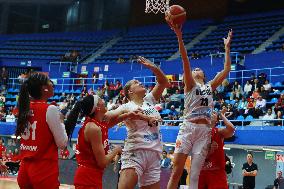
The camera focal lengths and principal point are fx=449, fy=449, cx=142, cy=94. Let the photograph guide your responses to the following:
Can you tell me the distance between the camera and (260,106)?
1549 cm

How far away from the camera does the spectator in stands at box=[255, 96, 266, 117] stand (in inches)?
599

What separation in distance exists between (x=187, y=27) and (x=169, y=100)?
1040cm

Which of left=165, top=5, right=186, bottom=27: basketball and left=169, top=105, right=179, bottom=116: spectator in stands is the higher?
left=165, top=5, right=186, bottom=27: basketball

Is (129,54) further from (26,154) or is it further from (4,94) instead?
(26,154)

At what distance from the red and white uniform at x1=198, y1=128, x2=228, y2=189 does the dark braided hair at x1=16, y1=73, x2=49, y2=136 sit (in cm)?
252

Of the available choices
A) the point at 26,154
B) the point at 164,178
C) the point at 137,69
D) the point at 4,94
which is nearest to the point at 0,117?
the point at 4,94

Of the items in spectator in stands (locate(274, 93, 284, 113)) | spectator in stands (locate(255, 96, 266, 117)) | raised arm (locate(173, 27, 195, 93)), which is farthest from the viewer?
spectator in stands (locate(255, 96, 266, 117))

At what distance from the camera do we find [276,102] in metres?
15.6

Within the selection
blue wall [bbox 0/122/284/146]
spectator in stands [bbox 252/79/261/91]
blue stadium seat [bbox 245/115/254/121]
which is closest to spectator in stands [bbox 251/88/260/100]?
spectator in stands [bbox 252/79/261/91]

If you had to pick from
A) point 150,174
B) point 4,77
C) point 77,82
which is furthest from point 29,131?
point 4,77

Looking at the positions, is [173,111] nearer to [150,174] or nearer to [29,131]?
[150,174]

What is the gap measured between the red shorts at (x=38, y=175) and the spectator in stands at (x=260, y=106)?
12.2 m

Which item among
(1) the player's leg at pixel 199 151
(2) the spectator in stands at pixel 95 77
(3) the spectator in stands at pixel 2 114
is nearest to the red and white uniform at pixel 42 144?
(1) the player's leg at pixel 199 151

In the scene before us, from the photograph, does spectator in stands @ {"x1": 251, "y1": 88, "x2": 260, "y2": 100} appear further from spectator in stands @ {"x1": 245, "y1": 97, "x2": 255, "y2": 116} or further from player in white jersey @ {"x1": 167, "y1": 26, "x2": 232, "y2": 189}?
player in white jersey @ {"x1": 167, "y1": 26, "x2": 232, "y2": 189}
